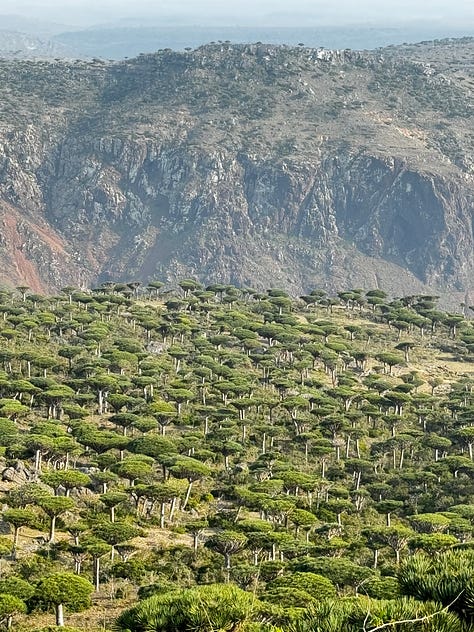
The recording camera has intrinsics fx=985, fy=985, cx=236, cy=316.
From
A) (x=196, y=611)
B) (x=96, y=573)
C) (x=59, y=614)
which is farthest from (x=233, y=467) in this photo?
(x=196, y=611)

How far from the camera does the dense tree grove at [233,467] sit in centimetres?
2936

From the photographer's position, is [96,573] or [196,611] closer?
[196,611]

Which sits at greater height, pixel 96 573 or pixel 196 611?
pixel 196 611

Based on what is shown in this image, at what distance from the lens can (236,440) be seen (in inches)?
3019

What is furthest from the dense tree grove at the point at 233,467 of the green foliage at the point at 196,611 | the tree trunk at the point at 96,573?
the tree trunk at the point at 96,573

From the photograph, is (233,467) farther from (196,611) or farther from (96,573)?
(196,611)

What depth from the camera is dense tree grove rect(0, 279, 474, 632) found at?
29359 mm

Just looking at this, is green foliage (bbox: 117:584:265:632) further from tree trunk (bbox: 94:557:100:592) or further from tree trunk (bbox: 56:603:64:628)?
tree trunk (bbox: 94:557:100:592)

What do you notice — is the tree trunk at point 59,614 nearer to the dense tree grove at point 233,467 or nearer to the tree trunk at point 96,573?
the dense tree grove at point 233,467

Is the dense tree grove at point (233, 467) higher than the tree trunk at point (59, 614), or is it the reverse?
the tree trunk at point (59, 614)

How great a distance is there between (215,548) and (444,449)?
118 feet

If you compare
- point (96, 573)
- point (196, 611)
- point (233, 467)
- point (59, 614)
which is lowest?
point (233, 467)

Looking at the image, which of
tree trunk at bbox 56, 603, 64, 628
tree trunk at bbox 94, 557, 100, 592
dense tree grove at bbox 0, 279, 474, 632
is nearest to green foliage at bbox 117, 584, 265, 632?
dense tree grove at bbox 0, 279, 474, 632

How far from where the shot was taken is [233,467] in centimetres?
6881
